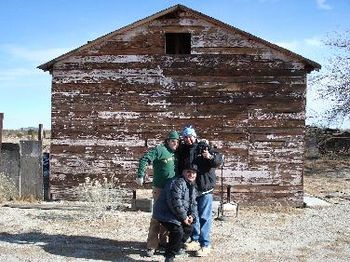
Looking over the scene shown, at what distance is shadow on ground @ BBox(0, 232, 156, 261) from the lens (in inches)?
310

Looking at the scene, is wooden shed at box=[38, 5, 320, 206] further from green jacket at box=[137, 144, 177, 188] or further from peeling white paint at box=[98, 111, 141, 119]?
green jacket at box=[137, 144, 177, 188]

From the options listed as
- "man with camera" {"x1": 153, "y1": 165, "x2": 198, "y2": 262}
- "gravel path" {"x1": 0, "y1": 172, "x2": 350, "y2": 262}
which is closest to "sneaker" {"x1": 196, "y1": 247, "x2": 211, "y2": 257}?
"gravel path" {"x1": 0, "y1": 172, "x2": 350, "y2": 262}

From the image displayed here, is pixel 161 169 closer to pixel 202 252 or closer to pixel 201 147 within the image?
pixel 201 147

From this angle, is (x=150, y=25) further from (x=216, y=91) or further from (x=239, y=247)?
(x=239, y=247)

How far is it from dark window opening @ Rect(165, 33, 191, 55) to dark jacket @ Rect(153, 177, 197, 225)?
21.2ft

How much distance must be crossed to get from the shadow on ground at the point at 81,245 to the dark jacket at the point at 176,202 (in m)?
1.14

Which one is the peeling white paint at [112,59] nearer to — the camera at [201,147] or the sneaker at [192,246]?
the camera at [201,147]

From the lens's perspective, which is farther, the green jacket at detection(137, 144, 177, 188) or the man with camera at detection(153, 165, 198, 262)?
the green jacket at detection(137, 144, 177, 188)

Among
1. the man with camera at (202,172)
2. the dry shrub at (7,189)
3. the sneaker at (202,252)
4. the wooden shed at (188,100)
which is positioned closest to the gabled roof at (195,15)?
the wooden shed at (188,100)

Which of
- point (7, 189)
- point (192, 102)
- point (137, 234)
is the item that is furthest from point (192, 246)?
point (7, 189)

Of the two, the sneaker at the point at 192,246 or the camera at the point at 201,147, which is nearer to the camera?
the camera at the point at 201,147

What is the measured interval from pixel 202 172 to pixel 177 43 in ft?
20.2

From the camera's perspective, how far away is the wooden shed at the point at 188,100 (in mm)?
12414

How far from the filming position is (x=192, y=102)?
12.4 meters
